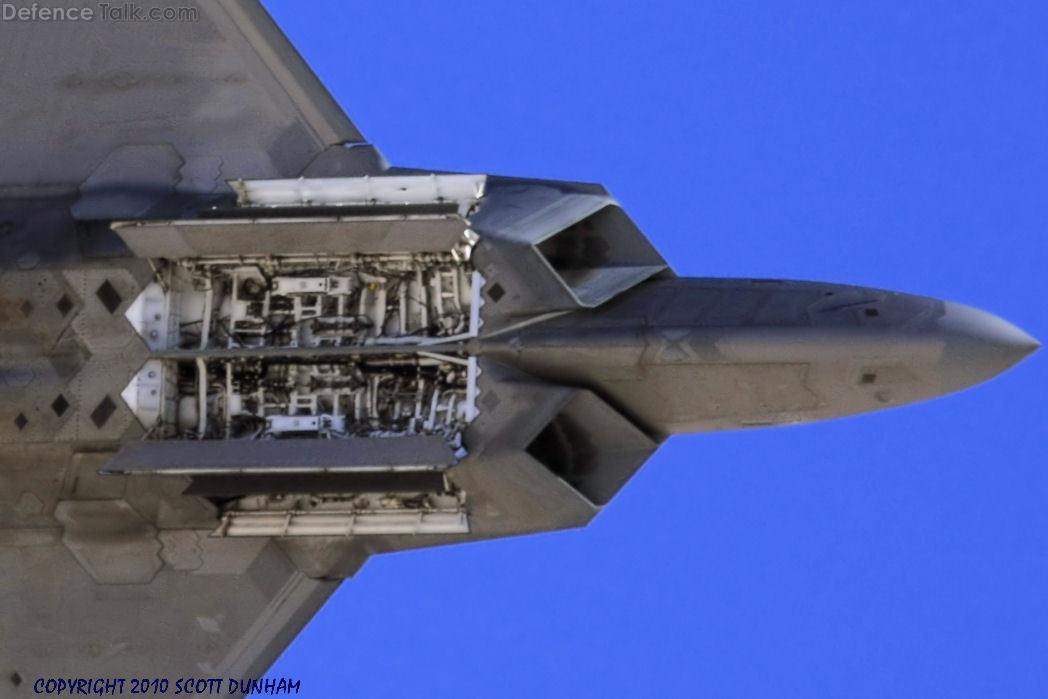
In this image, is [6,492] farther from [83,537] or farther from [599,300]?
[599,300]

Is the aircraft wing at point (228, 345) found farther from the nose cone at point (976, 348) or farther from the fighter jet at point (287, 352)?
the nose cone at point (976, 348)

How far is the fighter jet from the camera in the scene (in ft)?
53.5

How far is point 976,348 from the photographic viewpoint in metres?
16.2

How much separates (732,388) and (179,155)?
5.34 meters

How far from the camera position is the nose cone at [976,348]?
16.2 m

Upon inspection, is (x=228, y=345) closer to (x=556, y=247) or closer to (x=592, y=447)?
(x=556, y=247)

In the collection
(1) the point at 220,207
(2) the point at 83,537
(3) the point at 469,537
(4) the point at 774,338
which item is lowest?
(2) the point at 83,537

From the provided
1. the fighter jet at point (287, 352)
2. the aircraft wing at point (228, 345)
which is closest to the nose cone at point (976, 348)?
the fighter jet at point (287, 352)

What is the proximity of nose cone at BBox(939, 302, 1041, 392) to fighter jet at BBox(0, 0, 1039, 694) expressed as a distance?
2cm

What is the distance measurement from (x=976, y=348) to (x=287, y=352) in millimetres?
5705

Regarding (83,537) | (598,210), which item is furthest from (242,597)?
(598,210)

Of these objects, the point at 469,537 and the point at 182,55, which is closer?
the point at 469,537

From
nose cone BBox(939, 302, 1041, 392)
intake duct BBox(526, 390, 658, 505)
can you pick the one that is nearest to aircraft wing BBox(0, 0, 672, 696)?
intake duct BBox(526, 390, 658, 505)

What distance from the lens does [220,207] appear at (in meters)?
17.2
